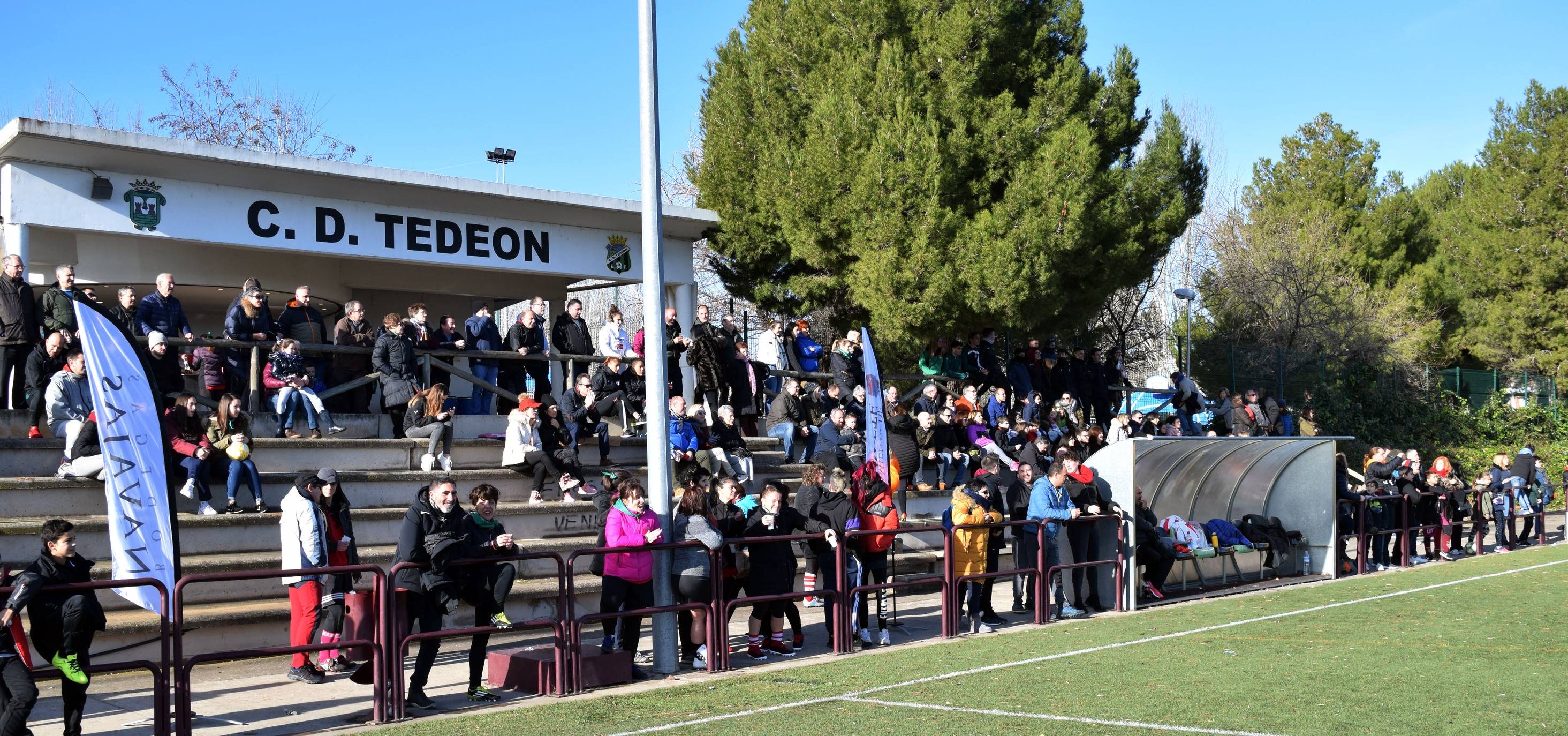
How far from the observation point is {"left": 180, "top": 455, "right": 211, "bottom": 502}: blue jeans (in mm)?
12047

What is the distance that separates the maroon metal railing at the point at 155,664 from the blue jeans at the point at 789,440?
1085 centimetres

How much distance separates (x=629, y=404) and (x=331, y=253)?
4.74 meters

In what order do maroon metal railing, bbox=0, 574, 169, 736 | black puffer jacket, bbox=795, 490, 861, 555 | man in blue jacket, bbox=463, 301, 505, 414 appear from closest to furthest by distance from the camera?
maroon metal railing, bbox=0, 574, 169, 736 → black puffer jacket, bbox=795, 490, 861, 555 → man in blue jacket, bbox=463, 301, 505, 414

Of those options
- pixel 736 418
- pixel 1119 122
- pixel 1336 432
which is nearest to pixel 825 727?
pixel 736 418

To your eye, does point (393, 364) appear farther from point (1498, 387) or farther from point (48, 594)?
point (1498, 387)

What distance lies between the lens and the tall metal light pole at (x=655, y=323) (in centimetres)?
1059

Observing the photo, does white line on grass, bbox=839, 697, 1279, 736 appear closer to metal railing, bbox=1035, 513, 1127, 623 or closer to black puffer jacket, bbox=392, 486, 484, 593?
black puffer jacket, bbox=392, 486, 484, 593

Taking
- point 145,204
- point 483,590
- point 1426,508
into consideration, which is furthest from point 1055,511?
point 145,204

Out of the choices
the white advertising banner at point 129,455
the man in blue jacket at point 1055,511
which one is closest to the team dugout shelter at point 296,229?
the man in blue jacket at point 1055,511

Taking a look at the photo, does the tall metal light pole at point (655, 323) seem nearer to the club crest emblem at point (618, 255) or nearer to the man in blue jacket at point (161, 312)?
the man in blue jacket at point (161, 312)

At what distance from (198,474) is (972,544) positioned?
7.48 metres

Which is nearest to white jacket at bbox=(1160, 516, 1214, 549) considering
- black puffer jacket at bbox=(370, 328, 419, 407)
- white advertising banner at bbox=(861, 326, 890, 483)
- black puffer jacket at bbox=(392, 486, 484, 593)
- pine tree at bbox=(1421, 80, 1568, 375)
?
white advertising banner at bbox=(861, 326, 890, 483)

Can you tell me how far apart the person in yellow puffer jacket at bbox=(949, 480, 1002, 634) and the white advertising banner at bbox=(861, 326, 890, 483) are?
2.98 ft

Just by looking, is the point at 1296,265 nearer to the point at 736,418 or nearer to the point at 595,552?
the point at 736,418
